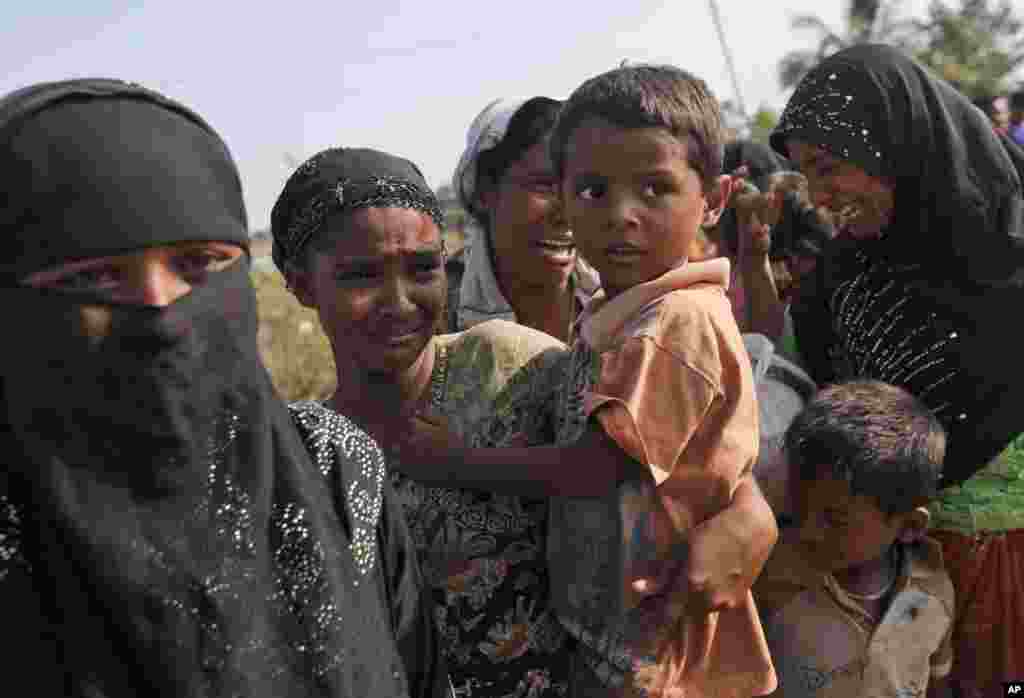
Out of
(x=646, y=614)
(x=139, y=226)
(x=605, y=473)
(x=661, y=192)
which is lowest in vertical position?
(x=646, y=614)

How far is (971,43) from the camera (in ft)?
84.4

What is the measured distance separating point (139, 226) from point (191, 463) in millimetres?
340

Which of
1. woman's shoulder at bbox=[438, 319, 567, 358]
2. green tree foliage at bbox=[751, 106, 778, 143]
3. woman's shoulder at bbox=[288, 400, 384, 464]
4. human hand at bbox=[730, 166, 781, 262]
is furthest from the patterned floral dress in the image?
green tree foliage at bbox=[751, 106, 778, 143]

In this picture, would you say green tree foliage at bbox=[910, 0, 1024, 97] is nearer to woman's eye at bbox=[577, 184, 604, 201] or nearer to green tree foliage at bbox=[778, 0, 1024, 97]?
green tree foliage at bbox=[778, 0, 1024, 97]

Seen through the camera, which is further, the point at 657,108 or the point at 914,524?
the point at 914,524

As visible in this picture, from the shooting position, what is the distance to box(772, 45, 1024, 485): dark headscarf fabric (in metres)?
2.60

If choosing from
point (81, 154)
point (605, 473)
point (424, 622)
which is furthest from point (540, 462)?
point (81, 154)

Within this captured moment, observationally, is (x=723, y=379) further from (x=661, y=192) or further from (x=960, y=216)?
(x=960, y=216)

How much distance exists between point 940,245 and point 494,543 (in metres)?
1.46

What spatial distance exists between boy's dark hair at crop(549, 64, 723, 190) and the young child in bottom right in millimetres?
779

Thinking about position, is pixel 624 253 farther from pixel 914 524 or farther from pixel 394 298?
pixel 914 524

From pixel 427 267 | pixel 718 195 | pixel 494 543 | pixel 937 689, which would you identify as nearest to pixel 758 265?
pixel 718 195

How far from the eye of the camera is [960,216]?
259 centimetres

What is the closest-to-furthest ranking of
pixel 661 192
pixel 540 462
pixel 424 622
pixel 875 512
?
1. pixel 424 622
2. pixel 540 462
3. pixel 661 192
4. pixel 875 512
